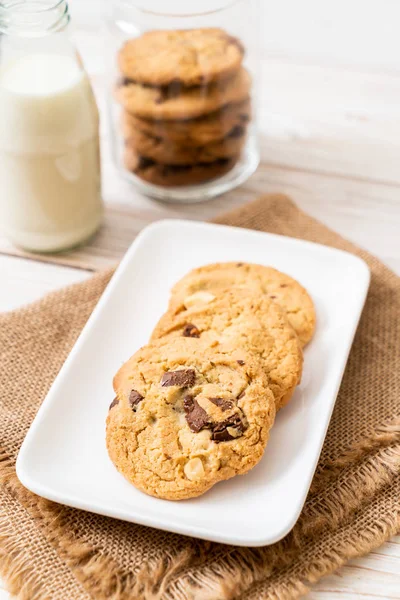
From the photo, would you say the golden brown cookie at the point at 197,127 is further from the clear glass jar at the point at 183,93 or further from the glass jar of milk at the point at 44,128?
the glass jar of milk at the point at 44,128

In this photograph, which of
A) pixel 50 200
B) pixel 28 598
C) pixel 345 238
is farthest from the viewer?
pixel 345 238

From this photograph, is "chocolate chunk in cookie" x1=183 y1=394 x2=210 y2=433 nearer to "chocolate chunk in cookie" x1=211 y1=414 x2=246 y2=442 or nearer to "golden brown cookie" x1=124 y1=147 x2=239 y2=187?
"chocolate chunk in cookie" x1=211 y1=414 x2=246 y2=442

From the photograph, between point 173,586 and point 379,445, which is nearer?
point 173,586

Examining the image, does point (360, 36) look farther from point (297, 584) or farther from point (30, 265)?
point (297, 584)

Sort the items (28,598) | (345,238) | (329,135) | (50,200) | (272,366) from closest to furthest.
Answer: (28,598), (272,366), (50,200), (345,238), (329,135)

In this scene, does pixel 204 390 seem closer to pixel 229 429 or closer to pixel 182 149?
pixel 229 429

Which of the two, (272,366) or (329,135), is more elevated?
(272,366)

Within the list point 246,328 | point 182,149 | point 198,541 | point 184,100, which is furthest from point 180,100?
→ point 198,541

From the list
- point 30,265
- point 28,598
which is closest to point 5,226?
point 30,265
